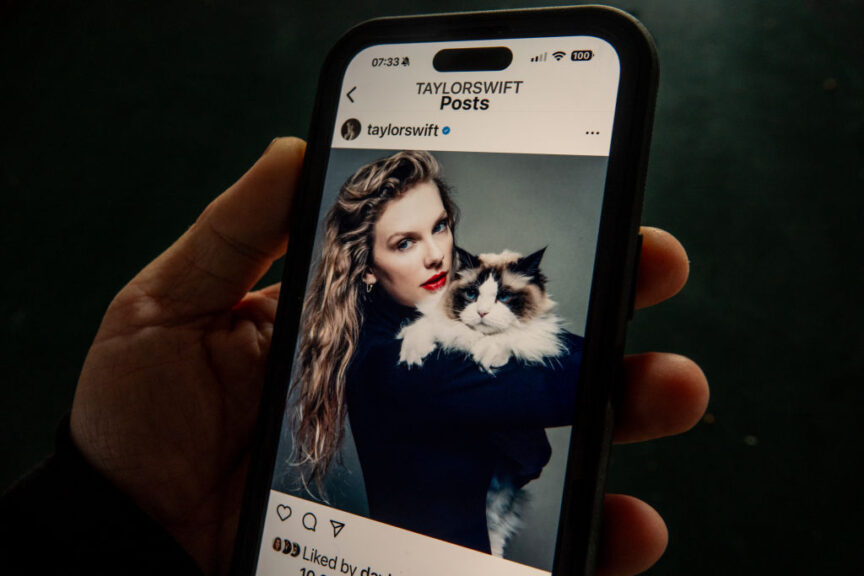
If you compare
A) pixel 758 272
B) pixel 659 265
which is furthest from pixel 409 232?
pixel 758 272

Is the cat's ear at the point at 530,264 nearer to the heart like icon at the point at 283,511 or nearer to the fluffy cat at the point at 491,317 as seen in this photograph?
the fluffy cat at the point at 491,317

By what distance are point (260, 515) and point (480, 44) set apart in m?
0.27

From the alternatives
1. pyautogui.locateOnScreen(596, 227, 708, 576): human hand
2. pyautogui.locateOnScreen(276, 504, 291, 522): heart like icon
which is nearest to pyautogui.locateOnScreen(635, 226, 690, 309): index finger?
pyautogui.locateOnScreen(596, 227, 708, 576): human hand

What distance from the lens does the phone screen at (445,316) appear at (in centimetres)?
30

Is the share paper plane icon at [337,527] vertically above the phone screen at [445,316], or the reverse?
the phone screen at [445,316]

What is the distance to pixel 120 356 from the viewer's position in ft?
1.27

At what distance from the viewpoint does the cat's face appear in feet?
1.01

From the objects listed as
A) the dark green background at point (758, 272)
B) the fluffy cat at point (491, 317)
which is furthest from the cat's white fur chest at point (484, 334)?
the dark green background at point (758, 272)

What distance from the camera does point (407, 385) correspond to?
0.32 metres

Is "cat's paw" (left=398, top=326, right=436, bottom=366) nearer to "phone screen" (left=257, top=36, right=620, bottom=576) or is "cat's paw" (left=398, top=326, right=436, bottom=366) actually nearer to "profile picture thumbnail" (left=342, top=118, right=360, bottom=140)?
"phone screen" (left=257, top=36, right=620, bottom=576)

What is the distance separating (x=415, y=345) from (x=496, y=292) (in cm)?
5

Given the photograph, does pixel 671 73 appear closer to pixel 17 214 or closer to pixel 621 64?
pixel 621 64

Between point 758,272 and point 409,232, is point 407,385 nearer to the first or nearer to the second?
point 409,232

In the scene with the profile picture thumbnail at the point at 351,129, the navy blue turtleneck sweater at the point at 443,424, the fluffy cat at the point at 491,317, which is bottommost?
the navy blue turtleneck sweater at the point at 443,424
